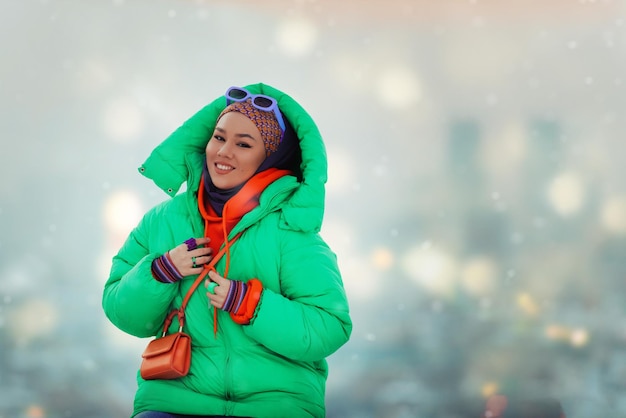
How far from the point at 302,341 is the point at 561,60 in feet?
6.95

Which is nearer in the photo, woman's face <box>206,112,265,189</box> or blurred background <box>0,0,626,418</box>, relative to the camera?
woman's face <box>206,112,265,189</box>

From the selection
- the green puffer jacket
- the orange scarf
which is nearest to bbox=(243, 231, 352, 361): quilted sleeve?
the green puffer jacket

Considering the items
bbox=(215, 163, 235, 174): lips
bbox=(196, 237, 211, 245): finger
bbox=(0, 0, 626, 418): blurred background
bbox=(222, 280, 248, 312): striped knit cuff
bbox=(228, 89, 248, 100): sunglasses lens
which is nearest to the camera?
bbox=(222, 280, 248, 312): striped knit cuff

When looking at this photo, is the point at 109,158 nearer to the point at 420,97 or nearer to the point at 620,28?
the point at 420,97

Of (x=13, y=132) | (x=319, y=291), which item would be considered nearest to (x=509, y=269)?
(x=319, y=291)

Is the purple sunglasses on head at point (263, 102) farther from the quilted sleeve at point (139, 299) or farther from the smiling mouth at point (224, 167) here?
the quilted sleeve at point (139, 299)

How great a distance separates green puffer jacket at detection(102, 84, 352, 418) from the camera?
154 cm

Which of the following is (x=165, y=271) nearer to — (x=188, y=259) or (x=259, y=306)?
(x=188, y=259)

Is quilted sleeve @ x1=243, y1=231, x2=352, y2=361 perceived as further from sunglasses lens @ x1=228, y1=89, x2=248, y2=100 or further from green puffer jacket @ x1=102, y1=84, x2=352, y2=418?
sunglasses lens @ x1=228, y1=89, x2=248, y2=100

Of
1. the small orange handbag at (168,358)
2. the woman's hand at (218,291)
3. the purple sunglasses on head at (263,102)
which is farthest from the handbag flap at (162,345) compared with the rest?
the purple sunglasses on head at (263,102)

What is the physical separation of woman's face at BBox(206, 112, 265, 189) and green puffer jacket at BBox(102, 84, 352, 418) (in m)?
0.08

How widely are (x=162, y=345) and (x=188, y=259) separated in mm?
187

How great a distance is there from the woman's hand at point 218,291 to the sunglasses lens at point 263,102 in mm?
471

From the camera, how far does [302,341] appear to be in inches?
60.4
